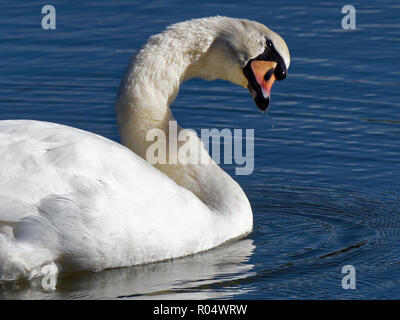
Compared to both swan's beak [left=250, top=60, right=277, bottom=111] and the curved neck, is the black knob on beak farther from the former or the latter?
the curved neck

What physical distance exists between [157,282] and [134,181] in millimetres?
814

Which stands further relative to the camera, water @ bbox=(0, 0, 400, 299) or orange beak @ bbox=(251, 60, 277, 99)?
orange beak @ bbox=(251, 60, 277, 99)

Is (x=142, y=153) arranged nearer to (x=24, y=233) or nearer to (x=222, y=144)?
(x=24, y=233)

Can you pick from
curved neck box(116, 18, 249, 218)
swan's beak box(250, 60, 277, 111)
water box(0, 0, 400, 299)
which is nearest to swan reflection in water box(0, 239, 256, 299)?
water box(0, 0, 400, 299)

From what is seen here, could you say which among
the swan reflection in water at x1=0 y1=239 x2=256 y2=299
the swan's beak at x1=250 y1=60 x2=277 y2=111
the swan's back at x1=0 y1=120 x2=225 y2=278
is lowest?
the swan reflection in water at x1=0 y1=239 x2=256 y2=299

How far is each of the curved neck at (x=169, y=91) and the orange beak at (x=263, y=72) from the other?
193mm

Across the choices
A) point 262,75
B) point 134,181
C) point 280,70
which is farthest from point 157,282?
point 280,70

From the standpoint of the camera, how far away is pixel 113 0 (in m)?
15.8

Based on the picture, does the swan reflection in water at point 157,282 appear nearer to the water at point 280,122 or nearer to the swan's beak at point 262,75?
the water at point 280,122

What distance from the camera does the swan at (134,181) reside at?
827cm

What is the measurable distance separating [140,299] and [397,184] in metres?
3.60

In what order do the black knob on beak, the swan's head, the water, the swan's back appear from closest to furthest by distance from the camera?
the swan's back
the water
the swan's head
the black knob on beak

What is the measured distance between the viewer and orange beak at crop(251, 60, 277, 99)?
9.87 metres
